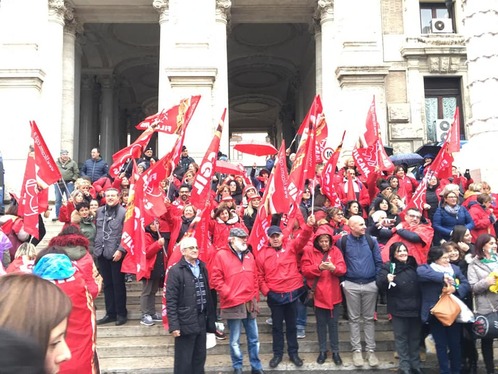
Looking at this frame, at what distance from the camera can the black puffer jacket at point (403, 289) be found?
6.39 metres

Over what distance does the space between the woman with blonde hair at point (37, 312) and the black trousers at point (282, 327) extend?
5507mm

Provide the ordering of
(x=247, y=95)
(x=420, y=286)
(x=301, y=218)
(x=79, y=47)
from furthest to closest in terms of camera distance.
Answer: (x=247, y=95) < (x=79, y=47) < (x=301, y=218) < (x=420, y=286)

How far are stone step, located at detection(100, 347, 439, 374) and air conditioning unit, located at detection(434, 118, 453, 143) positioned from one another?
12.4 m

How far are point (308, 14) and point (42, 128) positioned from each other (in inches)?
430

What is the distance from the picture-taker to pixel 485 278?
6191 millimetres

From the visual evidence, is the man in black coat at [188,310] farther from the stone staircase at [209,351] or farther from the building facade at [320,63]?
the building facade at [320,63]

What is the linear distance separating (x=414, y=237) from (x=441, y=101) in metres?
13.1

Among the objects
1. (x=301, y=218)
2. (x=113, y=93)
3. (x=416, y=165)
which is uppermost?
(x=113, y=93)

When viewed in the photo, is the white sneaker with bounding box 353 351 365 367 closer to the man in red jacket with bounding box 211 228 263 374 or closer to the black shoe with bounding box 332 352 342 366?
the black shoe with bounding box 332 352 342 366

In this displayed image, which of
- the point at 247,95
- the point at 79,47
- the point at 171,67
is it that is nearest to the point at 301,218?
the point at 171,67

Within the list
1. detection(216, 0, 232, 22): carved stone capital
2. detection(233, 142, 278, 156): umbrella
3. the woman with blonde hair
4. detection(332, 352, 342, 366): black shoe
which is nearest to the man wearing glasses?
detection(332, 352, 342, 366): black shoe

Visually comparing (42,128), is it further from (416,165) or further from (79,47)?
(416,165)

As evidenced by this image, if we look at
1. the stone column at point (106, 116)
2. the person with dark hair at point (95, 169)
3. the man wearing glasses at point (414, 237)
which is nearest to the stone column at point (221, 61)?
the person with dark hair at point (95, 169)

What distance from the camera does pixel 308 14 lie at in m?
19.2
